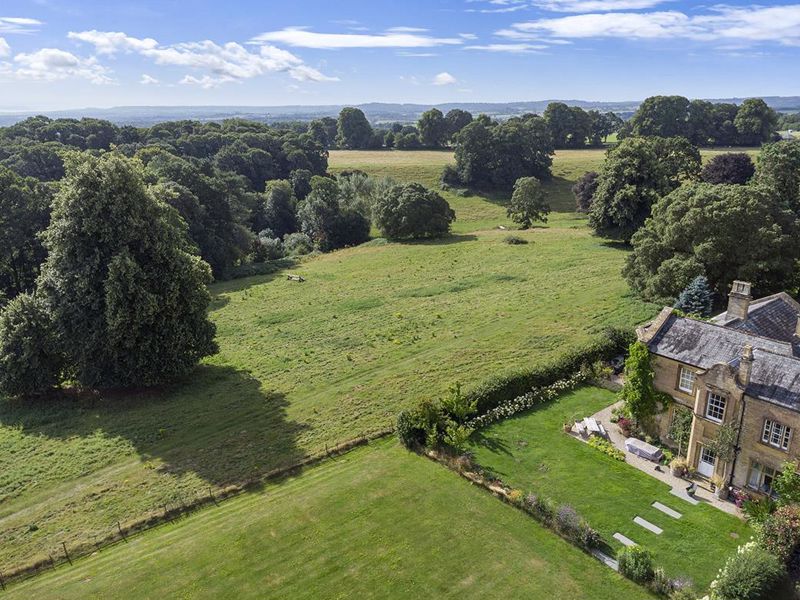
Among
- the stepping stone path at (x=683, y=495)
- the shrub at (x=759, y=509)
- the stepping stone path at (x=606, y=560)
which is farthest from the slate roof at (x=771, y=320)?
the stepping stone path at (x=606, y=560)

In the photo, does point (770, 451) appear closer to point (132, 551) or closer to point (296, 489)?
point (296, 489)

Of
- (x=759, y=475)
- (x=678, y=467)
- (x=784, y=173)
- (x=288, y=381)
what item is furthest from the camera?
(x=784, y=173)

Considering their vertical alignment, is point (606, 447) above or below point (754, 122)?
below

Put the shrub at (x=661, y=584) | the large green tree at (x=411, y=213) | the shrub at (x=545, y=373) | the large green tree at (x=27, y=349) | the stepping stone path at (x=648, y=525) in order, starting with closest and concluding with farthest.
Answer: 1. the shrub at (x=661, y=584)
2. the stepping stone path at (x=648, y=525)
3. the shrub at (x=545, y=373)
4. the large green tree at (x=27, y=349)
5. the large green tree at (x=411, y=213)

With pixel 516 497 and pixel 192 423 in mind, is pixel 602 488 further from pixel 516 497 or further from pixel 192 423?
pixel 192 423

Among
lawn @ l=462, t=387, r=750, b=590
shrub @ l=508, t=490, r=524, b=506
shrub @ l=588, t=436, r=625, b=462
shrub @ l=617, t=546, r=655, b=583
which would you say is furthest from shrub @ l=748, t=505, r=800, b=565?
shrub @ l=508, t=490, r=524, b=506

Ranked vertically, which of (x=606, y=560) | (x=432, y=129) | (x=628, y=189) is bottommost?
(x=606, y=560)

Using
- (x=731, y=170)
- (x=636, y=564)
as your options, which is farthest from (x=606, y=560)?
(x=731, y=170)

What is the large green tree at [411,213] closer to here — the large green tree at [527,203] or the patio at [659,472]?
the large green tree at [527,203]
